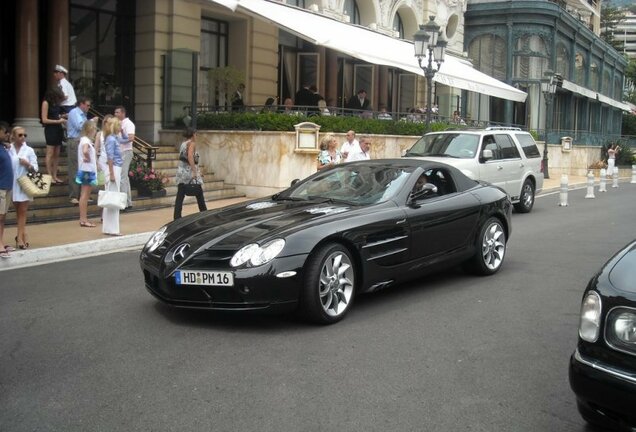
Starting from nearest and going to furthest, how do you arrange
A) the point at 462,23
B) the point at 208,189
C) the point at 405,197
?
the point at 405,197
the point at 208,189
the point at 462,23

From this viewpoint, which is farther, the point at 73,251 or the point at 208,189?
the point at 208,189

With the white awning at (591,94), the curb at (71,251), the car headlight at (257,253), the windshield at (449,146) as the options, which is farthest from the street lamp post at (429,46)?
the white awning at (591,94)

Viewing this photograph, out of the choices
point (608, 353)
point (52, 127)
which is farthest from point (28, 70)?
point (608, 353)

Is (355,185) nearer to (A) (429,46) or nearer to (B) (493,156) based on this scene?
(B) (493,156)

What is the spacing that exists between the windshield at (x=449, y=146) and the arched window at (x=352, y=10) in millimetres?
12228

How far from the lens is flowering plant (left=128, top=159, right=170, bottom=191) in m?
14.3

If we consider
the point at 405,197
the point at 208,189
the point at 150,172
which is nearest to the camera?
the point at 405,197

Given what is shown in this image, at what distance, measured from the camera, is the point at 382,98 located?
29469 mm

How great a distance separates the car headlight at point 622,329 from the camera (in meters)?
3.33

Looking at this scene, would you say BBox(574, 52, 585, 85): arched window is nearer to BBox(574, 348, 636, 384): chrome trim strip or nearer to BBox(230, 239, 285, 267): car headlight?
BBox(230, 239, 285, 267): car headlight

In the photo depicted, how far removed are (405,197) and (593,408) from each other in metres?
3.72

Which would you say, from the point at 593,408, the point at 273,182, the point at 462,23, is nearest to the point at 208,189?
the point at 273,182

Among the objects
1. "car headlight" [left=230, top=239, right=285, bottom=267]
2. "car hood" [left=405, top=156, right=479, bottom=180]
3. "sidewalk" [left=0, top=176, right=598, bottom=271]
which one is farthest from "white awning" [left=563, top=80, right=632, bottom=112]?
"car headlight" [left=230, top=239, right=285, bottom=267]

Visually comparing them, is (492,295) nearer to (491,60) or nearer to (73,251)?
(73,251)
